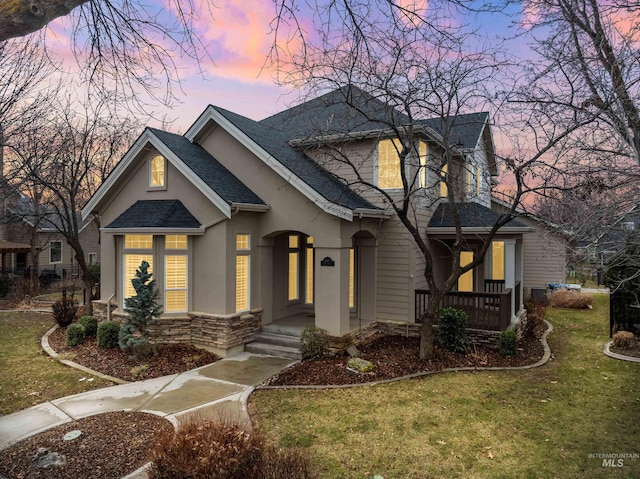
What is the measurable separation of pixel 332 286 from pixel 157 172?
595cm

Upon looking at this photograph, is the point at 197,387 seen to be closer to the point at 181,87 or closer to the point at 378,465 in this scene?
the point at 378,465

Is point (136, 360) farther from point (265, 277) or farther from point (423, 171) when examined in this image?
point (423, 171)

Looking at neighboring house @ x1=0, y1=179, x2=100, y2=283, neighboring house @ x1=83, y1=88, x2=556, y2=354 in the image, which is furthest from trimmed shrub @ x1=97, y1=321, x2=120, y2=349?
neighboring house @ x1=0, y1=179, x2=100, y2=283

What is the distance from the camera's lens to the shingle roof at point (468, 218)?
41.1 ft

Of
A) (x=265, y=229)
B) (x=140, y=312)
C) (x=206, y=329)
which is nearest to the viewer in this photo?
(x=140, y=312)

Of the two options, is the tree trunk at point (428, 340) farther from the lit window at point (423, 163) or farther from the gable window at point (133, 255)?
the gable window at point (133, 255)

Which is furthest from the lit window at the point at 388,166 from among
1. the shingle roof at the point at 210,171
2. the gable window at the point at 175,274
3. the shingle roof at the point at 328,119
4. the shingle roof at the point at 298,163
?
the gable window at the point at 175,274

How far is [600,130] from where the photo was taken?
20.3 feet

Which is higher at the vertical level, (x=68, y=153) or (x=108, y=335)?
(x=68, y=153)

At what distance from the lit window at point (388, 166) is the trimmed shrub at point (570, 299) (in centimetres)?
1110

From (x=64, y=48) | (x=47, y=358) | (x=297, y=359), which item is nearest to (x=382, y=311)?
(x=297, y=359)

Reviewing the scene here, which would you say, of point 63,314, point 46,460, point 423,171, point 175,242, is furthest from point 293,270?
point 46,460

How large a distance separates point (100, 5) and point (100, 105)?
51.2 inches

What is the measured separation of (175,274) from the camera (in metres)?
10.8
